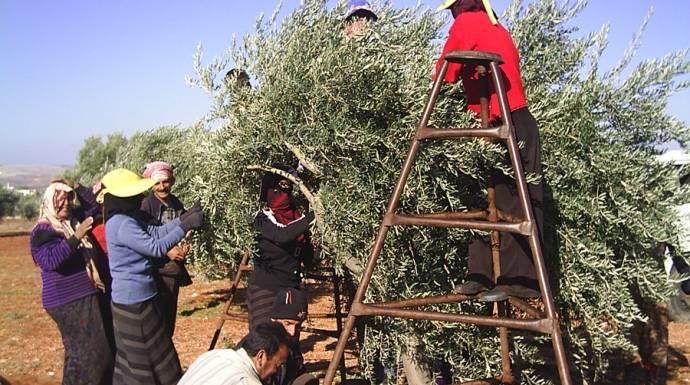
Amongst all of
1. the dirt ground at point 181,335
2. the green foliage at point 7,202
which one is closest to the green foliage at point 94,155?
the dirt ground at point 181,335

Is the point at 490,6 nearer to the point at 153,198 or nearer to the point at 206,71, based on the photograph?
the point at 206,71

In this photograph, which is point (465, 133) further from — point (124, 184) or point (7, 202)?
point (7, 202)

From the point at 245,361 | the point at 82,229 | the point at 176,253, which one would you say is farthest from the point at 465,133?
the point at 82,229

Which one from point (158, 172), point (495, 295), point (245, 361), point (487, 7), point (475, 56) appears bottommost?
point (245, 361)

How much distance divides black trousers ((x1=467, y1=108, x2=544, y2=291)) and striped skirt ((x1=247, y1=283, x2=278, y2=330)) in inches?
85.0

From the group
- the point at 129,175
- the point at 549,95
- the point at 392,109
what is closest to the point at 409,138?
the point at 392,109

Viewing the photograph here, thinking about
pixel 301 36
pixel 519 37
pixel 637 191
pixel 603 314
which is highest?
pixel 519 37

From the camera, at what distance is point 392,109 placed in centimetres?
A: 433

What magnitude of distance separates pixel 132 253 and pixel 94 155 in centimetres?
1487

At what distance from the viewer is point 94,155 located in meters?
19.0

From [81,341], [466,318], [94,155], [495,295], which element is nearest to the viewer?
[466,318]

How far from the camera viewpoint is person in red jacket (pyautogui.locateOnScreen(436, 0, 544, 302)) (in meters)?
3.96

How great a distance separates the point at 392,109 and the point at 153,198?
339cm

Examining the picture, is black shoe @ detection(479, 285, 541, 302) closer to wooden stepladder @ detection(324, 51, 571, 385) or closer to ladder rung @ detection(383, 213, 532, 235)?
wooden stepladder @ detection(324, 51, 571, 385)
